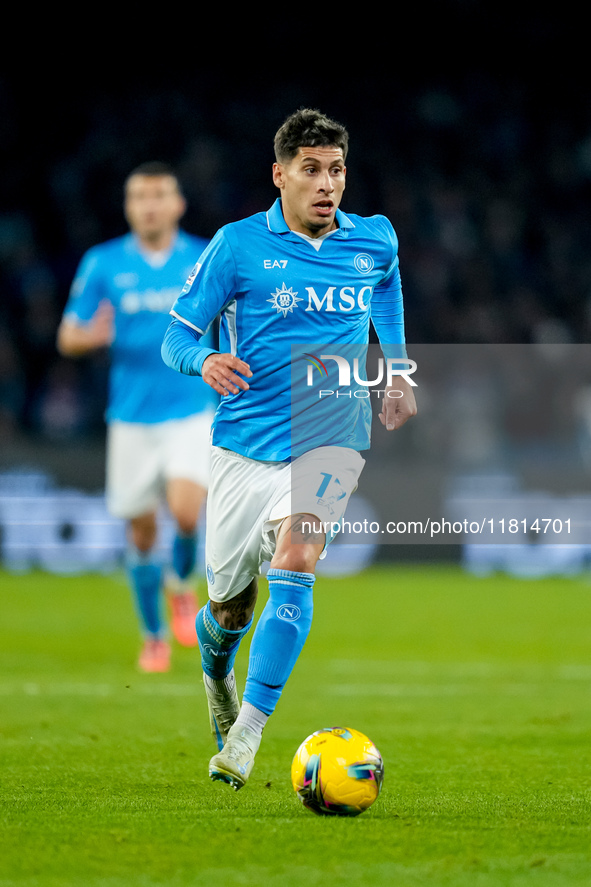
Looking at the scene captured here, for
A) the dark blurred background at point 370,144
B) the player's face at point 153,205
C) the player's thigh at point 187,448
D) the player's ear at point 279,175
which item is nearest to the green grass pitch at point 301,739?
the player's thigh at point 187,448

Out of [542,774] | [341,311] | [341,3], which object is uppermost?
[341,3]

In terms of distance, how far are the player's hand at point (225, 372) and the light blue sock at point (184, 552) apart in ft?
12.4

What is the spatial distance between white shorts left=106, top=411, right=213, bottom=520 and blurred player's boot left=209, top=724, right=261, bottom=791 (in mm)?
3890

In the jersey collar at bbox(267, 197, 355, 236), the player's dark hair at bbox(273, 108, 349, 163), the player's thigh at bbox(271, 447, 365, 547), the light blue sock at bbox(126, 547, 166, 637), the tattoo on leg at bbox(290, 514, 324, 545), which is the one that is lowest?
the light blue sock at bbox(126, 547, 166, 637)

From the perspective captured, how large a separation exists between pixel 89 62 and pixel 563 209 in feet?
23.9

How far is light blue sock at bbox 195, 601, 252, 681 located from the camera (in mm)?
4445

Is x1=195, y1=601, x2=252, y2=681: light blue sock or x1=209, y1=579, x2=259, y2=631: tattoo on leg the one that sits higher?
x1=209, y1=579, x2=259, y2=631: tattoo on leg

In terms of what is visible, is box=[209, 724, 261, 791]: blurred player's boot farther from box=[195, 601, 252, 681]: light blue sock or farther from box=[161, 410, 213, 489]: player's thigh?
box=[161, 410, 213, 489]: player's thigh

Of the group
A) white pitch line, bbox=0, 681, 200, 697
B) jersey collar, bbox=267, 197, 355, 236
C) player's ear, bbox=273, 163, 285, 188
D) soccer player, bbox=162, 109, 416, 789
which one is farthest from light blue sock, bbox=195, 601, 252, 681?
white pitch line, bbox=0, 681, 200, 697

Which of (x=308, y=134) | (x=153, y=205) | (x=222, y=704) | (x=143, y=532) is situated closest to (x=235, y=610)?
(x=222, y=704)

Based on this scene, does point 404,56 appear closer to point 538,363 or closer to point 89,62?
point 89,62

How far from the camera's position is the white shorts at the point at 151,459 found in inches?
303

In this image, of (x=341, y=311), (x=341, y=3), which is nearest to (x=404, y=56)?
(x=341, y=3)

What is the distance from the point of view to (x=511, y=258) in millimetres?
17922
